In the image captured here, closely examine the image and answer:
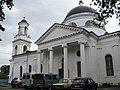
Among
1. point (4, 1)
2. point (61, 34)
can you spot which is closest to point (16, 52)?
point (61, 34)

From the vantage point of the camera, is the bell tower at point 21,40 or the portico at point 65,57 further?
the bell tower at point 21,40

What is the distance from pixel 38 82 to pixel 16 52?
26.6m

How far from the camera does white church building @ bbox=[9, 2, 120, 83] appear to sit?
27469 millimetres

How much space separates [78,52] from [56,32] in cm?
547

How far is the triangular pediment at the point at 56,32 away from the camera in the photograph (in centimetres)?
3045

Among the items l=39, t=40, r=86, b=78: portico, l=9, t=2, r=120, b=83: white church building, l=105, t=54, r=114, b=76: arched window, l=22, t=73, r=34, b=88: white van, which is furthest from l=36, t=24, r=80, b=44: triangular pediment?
l=22, t=73, r=34, b=88: white van

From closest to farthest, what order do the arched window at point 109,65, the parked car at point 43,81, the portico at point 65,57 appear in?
the parked car at point 43,81 < the portico at point 65,57 < the arched window at point 109,65

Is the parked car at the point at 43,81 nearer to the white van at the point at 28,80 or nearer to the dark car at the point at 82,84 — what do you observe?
the white van at the point at 28,80

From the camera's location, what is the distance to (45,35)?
34688mm

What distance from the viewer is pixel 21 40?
147ft

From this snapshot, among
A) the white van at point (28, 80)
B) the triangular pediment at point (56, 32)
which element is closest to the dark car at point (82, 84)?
the white van at point (28, 80)

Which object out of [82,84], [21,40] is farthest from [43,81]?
[21,40]

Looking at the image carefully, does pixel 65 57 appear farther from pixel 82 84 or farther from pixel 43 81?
pixel 82 84

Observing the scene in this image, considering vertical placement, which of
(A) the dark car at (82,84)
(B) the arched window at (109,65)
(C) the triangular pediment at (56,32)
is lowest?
(A) the dark car at (82,84)
